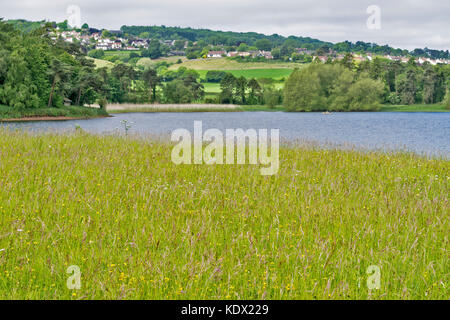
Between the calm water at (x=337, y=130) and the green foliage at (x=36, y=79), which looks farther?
the green foliage at (x=36, y=79)

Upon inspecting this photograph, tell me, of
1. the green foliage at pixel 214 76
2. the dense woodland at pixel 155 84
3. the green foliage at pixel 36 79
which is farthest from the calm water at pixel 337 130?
the green foliage at pixel 214 76

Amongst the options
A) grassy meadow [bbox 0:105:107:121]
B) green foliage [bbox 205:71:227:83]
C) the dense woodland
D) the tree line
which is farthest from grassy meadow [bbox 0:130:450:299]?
green foliage [bbox 205:71:227:83]

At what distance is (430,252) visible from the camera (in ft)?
14.5

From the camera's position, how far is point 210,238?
463 cm

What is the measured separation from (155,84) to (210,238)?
3944 inches

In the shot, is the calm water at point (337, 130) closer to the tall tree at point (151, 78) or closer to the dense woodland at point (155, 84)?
the dense woodland at point (155, 84)

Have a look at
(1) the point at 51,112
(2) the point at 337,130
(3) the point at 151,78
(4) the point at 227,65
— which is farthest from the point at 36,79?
(4) the point at 227,65

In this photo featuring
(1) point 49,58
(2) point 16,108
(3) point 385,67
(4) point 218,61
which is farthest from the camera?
(4) point 218,61

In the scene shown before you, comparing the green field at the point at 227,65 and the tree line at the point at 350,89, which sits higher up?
the green field at the point at 227,65

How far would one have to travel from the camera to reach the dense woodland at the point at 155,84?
178ft

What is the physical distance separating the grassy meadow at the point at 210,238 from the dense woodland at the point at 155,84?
5231 centimetres
